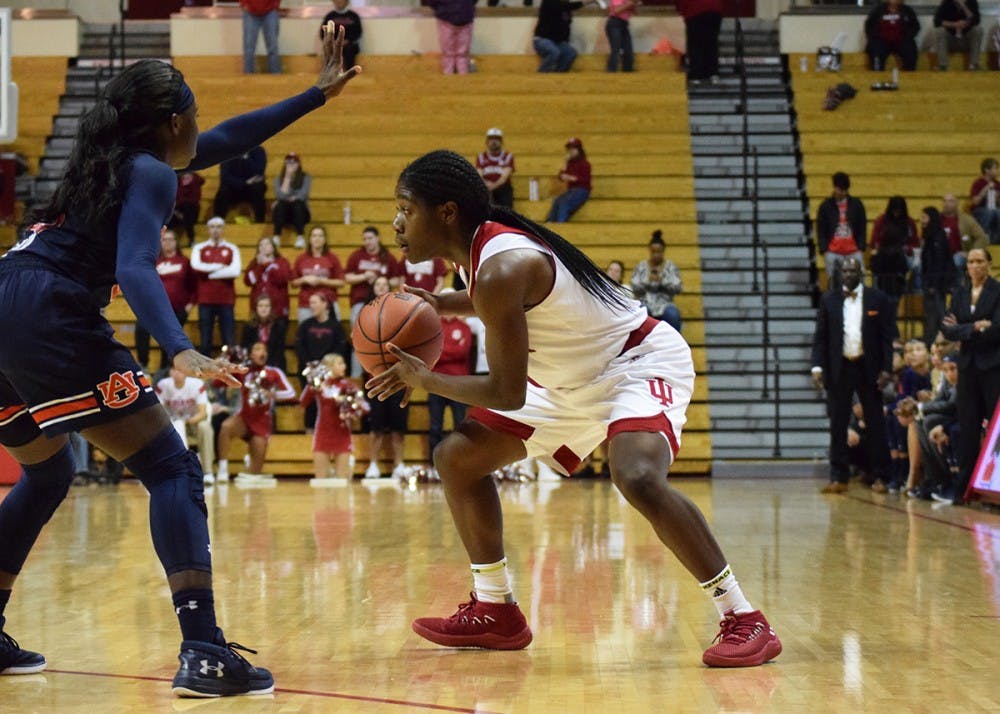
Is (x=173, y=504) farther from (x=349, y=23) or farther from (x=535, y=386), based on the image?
(x=349, y=23)

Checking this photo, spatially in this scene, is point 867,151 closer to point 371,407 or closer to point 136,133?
point 371,407

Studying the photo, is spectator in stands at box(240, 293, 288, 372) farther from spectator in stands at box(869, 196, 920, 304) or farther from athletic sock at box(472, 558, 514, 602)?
athletic sock at box(472, 558, 514, 602)

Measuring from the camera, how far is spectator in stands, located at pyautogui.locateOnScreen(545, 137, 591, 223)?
53.6ft

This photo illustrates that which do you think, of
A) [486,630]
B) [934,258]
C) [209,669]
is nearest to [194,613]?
[209,669]

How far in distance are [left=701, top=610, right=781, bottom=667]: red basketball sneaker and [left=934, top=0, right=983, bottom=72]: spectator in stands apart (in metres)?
16.3

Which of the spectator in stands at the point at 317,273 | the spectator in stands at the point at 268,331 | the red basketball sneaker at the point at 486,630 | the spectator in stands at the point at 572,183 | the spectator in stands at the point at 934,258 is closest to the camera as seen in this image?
the red basketball sneaker at the point at 486,630

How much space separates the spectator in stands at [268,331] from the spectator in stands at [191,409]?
1.14 metres

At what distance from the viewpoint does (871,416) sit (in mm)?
11438

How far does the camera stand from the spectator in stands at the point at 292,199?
16.0 metres

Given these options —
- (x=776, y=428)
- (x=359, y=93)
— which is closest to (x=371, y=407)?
(x=776, y=428)

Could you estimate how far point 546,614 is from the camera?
16.5ft

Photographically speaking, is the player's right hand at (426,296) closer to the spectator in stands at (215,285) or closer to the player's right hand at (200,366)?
the player's right hand at (200,366)

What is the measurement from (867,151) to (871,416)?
23.1 feet

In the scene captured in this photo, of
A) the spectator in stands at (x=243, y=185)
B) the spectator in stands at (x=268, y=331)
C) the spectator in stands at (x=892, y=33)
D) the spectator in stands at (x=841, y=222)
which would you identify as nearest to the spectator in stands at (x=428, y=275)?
the spectator in stands at (x=268, y=331)
